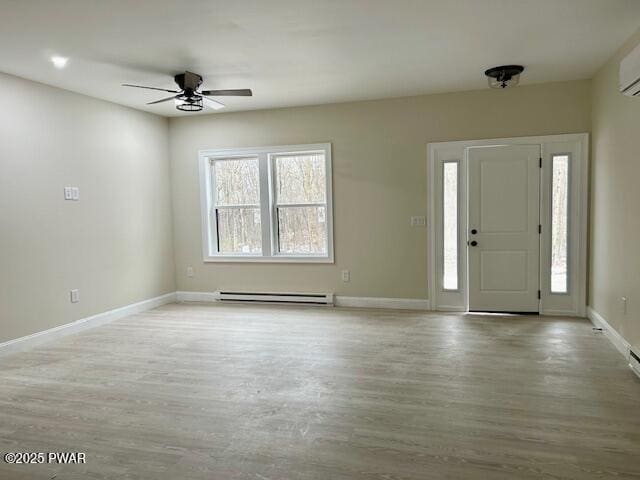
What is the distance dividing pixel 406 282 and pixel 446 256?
0.57m

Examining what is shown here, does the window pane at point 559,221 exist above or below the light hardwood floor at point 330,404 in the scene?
above

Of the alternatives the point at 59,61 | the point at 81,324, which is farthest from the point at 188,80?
the point at 81,324

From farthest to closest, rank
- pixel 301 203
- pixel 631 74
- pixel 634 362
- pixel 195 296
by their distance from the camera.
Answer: pixel 195 296 < pixel 301 203 < pixel 634 362 < pixel 631 74

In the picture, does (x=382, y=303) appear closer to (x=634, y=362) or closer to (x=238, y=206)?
(x=238, y=206)

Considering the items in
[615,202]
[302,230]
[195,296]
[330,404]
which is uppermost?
[615,202]

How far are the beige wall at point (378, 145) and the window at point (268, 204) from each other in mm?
129

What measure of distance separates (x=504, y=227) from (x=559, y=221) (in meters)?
0.58

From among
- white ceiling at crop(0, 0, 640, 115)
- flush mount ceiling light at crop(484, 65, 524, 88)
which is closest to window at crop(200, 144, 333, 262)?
white ceiling at crop(0, 0, 640, 115)

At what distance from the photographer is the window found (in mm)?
5934

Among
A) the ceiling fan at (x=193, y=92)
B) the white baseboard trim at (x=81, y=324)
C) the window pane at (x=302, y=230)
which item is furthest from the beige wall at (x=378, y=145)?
the ceiling fan at (x=193, y=92)

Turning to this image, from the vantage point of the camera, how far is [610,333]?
4.17m

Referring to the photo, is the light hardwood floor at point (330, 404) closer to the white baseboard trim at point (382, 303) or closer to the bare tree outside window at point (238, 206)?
the white baseboard trim at point (382, 303)

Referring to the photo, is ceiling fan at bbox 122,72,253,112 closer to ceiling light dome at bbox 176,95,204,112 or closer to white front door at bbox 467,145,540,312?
ceiling light dome at bbox 176,95,204,112

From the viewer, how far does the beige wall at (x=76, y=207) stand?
4254 mm
